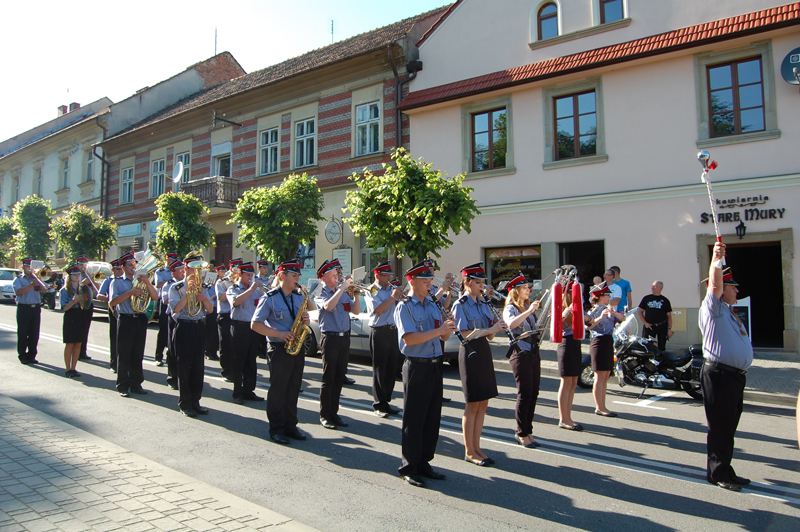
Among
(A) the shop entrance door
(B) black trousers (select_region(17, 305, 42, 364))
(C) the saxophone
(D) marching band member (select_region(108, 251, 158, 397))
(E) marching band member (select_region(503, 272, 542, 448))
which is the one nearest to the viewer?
(E) marching band member (select_region(503, 272, 542, 448))

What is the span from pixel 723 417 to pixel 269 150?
19.2 meters

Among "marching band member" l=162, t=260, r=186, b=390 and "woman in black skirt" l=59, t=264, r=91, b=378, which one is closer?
"marching band member" l=162, t=260, r=186, b=390

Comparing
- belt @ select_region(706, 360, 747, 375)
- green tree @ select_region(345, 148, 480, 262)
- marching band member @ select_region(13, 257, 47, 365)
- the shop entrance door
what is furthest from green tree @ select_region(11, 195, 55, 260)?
belt @ select_region(706, 360, 747, 375)

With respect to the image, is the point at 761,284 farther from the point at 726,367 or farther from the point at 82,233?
the point at 82,233

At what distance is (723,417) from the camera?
470 cm

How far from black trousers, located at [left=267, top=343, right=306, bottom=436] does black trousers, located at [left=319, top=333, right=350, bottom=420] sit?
525 mm

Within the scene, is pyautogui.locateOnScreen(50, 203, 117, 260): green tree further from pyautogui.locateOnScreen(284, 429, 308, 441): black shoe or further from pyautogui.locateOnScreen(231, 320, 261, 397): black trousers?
pyautogui.locateOnScreen(284, 429, 308, 441): black shoe

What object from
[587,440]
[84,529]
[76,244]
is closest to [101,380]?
[84,529]

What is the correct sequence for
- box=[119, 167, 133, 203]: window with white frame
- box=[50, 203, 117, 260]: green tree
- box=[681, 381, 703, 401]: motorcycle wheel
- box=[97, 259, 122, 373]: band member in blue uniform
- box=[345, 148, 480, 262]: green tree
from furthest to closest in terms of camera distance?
box=[119, 167, 133, 203]: window with white frame < box=[50, 203, 117, 260]: green tree < box=[345, 148, 480, 262]: green tree < box=[97, 259, 122, 373]: band member in blue uniform < box=[681, 381, 703, 401]: motorcycle wheel

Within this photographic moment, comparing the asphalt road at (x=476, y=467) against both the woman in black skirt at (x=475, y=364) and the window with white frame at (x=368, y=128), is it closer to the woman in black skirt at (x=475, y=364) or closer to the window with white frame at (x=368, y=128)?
the woman in black skirt at (x=475, y=364)

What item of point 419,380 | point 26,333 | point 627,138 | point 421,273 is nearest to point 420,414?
point 419,380

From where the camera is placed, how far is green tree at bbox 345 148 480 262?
12.5 metres

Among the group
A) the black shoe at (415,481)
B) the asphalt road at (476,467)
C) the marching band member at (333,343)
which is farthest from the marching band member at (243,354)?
the black shoe at (415,481)

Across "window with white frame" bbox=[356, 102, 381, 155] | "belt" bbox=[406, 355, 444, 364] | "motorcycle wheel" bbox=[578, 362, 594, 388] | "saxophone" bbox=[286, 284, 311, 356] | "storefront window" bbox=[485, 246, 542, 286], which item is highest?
"window with white frame" bbox=[356, 102, 381, 155]
